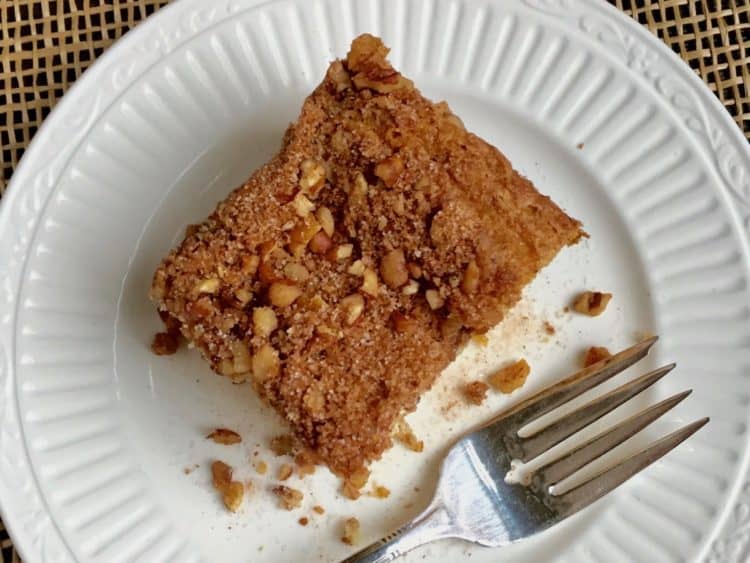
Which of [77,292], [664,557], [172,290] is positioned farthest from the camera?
[77,292]

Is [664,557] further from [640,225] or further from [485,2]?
[485,2]

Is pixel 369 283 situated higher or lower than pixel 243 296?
higher

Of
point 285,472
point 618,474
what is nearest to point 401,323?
point 285,472

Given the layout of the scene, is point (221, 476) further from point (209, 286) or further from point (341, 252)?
point (341, 252)

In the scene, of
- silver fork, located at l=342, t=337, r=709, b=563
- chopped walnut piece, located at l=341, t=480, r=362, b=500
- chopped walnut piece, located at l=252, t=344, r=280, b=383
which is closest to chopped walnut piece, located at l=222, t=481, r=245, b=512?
chopped walnut piece, located at l=341, t=480, r=362, b=500

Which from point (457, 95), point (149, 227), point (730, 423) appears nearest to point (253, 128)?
point (149, 227)

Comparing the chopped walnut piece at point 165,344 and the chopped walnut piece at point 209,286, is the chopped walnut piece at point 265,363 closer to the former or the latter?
the chopped walnut piece at point 209,286

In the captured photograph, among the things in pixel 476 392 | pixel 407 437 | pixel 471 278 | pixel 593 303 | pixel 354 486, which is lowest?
pixel 354 486

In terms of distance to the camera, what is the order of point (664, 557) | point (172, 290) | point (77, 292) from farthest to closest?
1. point (77, 292)
2. point (664, 557)
3. point (172, 290)
